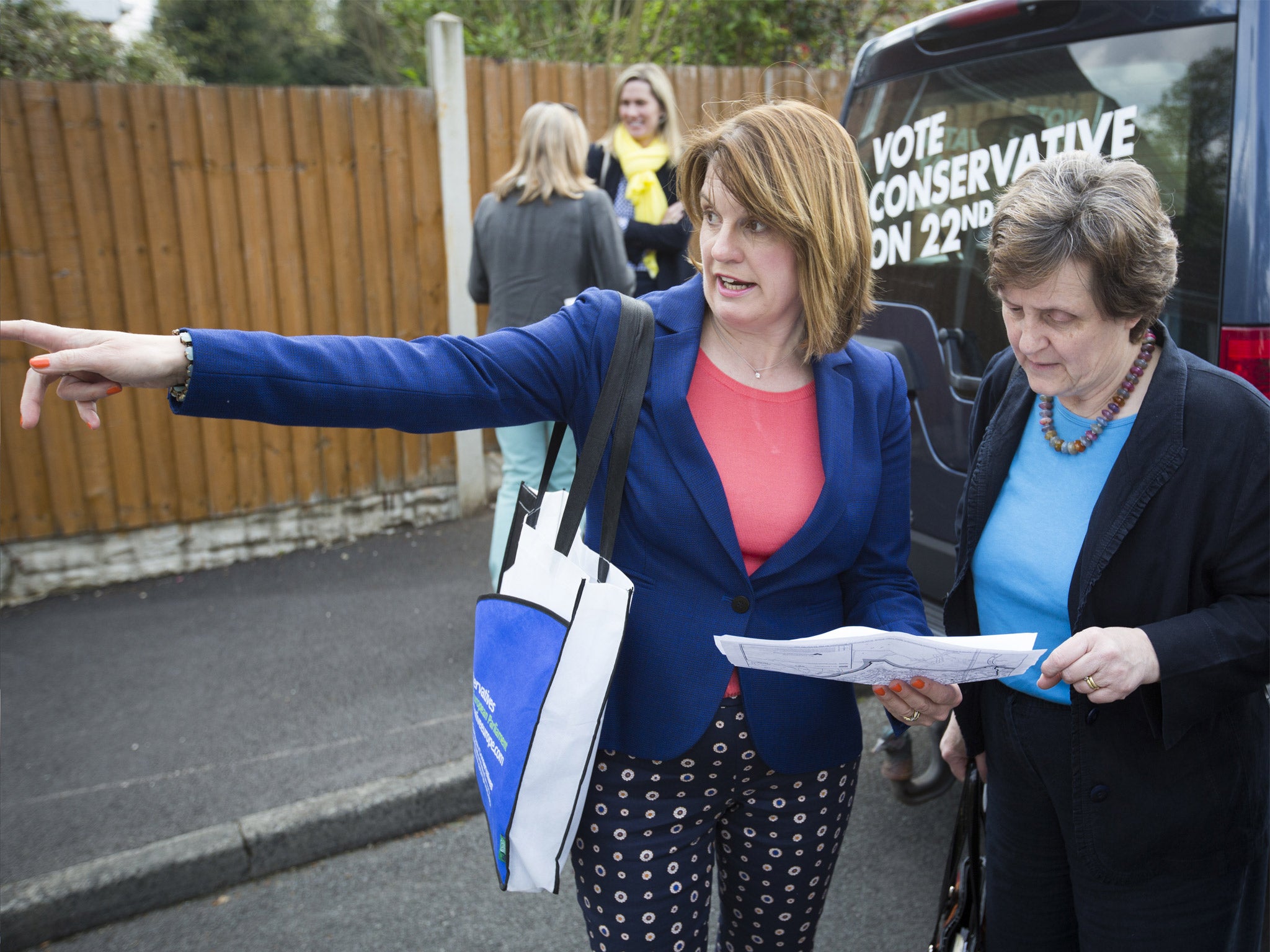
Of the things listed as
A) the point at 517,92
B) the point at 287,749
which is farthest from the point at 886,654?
the point at 517,92

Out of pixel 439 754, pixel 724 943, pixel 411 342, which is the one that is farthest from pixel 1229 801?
pixel 439 754

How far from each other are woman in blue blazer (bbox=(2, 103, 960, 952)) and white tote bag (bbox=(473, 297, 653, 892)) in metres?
0.05

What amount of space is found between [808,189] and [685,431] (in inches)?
17.3

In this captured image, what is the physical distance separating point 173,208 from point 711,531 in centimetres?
418

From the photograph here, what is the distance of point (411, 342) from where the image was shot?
157 cm

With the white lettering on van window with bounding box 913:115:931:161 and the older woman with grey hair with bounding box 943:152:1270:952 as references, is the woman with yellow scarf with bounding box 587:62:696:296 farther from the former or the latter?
the older woman with grey hair with bounding box 943:152:1270:952

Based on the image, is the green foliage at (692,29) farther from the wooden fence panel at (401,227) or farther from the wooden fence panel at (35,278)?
the wooden fence panel at (35,278)

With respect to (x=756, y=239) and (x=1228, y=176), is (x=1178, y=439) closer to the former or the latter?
(x=756, y=239)

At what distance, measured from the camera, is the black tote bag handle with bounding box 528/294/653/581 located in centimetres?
160

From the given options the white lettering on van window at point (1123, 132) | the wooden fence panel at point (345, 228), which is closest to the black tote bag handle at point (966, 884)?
the white lettering on van window at point (1123, 132)

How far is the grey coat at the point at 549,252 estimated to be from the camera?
13.8ft

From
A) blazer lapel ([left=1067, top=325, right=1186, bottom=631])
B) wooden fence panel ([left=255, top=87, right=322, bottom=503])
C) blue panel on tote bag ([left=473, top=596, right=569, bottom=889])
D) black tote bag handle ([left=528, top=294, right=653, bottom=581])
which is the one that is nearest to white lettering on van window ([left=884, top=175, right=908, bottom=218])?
blazer lapel ([left=1067, top=325, right=1186, bottom=631])

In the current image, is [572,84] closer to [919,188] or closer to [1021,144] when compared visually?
[919,188]

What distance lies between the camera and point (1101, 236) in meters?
1.55
